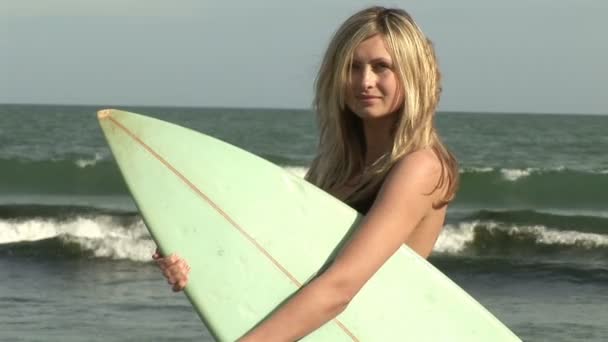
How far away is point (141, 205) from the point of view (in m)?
2.44

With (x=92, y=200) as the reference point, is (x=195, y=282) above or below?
above

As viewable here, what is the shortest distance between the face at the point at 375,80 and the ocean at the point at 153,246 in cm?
510

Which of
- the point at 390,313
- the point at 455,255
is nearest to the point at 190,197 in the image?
the point at 390,313

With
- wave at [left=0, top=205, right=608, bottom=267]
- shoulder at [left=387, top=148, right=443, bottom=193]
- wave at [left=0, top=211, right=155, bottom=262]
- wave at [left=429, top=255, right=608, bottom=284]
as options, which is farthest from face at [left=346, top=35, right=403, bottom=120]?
wave at [left=0, top=205, right=608, bottom=267]

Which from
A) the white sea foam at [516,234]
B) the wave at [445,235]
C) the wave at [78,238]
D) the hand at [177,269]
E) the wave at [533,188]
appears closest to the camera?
the hand at [177,269]

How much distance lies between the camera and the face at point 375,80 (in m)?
2.30

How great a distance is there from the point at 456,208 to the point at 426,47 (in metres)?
14.5

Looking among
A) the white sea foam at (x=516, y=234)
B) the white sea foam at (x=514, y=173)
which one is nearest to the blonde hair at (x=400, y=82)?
the white sea foam at (x=516, y=234)

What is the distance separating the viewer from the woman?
85.1 inches

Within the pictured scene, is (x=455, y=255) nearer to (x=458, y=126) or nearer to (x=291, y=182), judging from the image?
(x=291, y=182)

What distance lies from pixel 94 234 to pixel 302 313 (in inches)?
462

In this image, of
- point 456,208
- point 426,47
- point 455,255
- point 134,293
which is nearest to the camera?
point 426,47

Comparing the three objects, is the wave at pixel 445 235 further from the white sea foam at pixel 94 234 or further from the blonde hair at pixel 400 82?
the blonde hair at pixel 400 82

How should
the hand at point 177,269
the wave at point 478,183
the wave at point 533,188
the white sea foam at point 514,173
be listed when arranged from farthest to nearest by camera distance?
the white sea foam at point 514,173 < the wave at point 478,183 < the wave at point 533,188 < the hand at point 177,269
